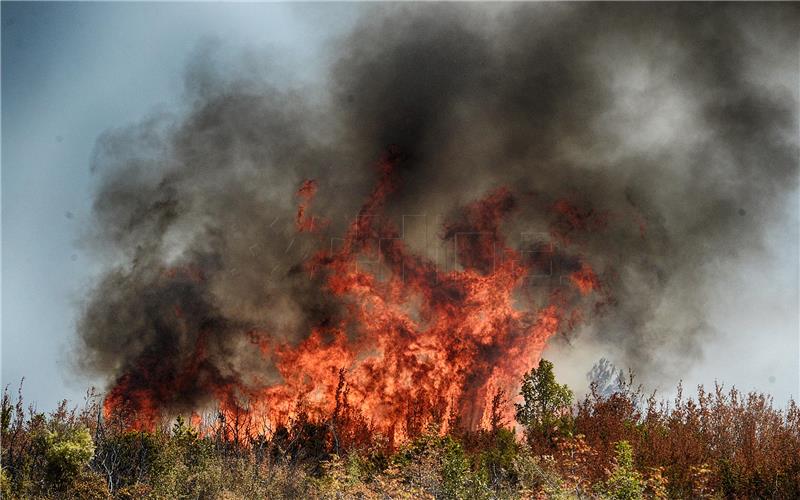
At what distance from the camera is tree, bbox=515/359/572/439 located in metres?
35.6

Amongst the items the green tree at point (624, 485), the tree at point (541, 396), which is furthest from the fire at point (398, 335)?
the green tree at point (624, 485)

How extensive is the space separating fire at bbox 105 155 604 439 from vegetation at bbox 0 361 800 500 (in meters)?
1.83

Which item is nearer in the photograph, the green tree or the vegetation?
the green tree

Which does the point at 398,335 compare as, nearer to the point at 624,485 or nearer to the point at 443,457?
the point at 443,457

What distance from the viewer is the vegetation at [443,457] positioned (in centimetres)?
2139

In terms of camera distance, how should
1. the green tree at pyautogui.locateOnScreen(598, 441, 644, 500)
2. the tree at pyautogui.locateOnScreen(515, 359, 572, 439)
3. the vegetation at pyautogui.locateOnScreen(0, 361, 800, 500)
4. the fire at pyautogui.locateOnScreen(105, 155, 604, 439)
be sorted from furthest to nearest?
the fire at pyautogui.locateOnScreen(105, 155, 604, 439), the tree at pyautogui.locateOnScreen(515, 359, 572, 439), the vegetation at pyautogui.locateOnScreen(0, 361, 800, 500), the green tree at pyautogui.locateOnScreen(598, 441, 644, 500)

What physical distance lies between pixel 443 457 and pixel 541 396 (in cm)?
1266

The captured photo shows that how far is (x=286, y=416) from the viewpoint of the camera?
1414 inches

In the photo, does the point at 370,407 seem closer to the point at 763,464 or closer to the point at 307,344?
the point at 307,344

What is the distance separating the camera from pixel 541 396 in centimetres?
3603

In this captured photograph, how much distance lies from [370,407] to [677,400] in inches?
596

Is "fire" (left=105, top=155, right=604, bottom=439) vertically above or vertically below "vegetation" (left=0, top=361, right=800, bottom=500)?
above

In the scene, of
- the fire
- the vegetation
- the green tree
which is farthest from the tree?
the green tree

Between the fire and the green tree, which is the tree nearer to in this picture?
the fire
